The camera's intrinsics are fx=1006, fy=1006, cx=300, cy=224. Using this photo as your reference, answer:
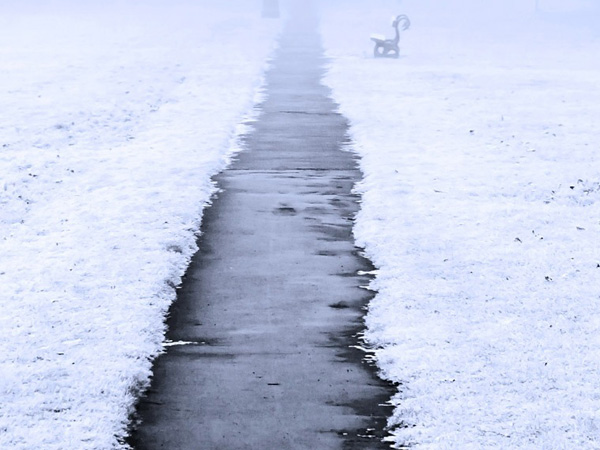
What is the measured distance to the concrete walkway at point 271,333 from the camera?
578 centimetres

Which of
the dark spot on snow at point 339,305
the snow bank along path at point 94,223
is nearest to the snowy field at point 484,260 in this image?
the dark spot on snow at point 339,305

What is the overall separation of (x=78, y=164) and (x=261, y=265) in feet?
19.8

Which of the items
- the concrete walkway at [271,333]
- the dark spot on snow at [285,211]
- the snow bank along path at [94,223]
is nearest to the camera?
the concrete walkway at [271,333]

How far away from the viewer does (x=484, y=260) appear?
30.3 feet

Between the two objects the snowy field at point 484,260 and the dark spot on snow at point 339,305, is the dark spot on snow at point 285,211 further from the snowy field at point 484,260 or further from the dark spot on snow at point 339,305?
the dark spot on snow at point 339,305

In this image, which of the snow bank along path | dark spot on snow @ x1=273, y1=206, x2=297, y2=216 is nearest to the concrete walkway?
dark spot on snow @ x1=273, y1=206, x2=297, y2=216

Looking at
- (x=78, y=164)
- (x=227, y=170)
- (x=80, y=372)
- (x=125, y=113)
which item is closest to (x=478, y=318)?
(x=80, y=372)

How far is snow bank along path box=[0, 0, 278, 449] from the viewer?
6.18m

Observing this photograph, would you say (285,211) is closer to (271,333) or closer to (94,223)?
(94,223)

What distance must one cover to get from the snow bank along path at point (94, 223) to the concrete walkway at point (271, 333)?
0.89 ft

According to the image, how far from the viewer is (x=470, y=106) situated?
2211 centimetres

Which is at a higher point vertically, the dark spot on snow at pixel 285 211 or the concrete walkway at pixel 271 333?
the concrete walkway at pixel 271 333

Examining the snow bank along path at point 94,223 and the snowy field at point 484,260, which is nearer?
the snowy field at point 484,260

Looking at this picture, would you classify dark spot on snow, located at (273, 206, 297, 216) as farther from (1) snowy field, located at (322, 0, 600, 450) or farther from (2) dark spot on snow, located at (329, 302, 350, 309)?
(2) dark spot on snow, located at (329, 302, 350, 309)
